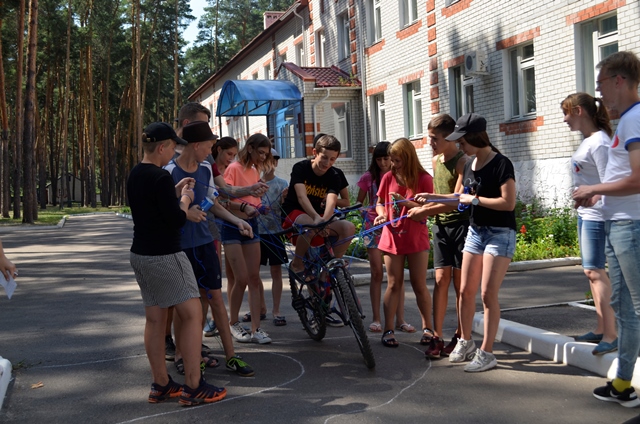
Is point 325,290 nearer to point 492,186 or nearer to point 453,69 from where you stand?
point 492,186

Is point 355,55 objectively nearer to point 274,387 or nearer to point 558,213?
point 558,213

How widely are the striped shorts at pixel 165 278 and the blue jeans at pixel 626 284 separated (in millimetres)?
2828

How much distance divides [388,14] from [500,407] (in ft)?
67.7

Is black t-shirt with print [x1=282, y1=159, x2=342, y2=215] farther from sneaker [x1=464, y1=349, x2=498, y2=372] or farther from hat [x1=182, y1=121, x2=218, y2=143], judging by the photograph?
sneaker [x1=464, y1=349, x2=498, y2=372]

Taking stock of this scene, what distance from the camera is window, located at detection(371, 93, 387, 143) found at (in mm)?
25688

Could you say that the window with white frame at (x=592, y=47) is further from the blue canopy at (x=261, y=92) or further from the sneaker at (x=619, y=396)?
the blue canopy at (x=261, y=92)

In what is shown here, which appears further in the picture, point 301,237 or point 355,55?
point 355,55

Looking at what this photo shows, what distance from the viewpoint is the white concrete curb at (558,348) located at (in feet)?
18.1

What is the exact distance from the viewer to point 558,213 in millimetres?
14734

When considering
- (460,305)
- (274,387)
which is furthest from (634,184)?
(274,387)

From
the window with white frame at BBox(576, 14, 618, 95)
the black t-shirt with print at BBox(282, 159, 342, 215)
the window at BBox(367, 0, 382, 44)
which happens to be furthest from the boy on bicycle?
the window at BBox(367, 0, 382, 44)

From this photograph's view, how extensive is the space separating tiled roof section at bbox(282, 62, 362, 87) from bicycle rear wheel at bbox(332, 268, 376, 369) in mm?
20966

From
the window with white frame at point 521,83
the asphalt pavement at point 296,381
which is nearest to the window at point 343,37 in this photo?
the window with white frame at point 521,83

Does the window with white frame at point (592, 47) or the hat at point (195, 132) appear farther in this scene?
the window with white frame at point (592, 47)
